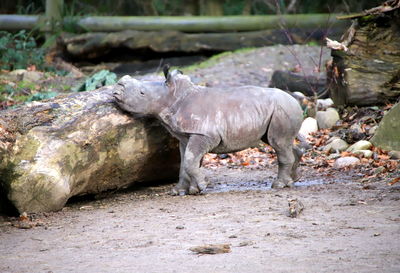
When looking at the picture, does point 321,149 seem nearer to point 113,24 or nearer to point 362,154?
point 362,154

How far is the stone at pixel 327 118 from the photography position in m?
9.91

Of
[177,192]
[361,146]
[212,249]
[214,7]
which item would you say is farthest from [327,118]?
[214,7]

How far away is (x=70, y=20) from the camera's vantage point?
16344 mm

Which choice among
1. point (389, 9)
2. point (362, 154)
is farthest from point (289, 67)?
point (362, 154)

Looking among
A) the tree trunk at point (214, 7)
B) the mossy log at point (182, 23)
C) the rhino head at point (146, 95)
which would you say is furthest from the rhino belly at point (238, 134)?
the tree trunk at point (214, 7)

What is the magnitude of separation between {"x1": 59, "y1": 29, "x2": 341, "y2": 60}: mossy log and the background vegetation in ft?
8.76

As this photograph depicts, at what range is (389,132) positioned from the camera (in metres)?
7.96

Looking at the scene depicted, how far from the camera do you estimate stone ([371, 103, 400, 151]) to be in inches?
309

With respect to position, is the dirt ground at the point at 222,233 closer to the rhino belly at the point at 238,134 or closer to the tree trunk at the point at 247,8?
the rhino belly at the point at 238,134

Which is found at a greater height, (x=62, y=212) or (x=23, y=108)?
(x=23, y=108)

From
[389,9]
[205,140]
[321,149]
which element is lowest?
[321,149]

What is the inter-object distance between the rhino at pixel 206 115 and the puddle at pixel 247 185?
0.38 metres

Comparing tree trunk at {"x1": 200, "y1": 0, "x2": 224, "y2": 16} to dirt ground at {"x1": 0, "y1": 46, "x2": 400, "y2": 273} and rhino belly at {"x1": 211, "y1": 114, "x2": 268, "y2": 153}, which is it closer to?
dirt ground at {"x1": 0, "y1": 46, "x2": 400, "y2": 273}

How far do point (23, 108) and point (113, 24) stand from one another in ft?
33.7
